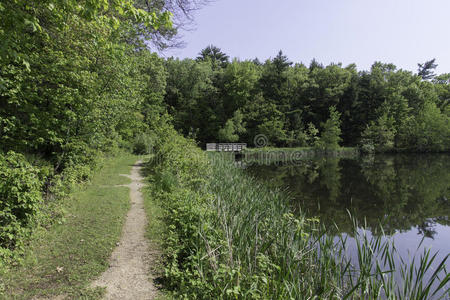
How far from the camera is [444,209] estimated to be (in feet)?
29.6

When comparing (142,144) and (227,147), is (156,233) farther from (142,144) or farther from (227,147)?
(227,147)

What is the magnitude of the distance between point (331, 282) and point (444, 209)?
886cm

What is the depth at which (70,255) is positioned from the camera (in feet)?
12.6

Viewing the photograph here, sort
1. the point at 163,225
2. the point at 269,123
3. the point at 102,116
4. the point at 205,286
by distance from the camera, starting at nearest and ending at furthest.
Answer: the point at 205,286, the point at 163,225, the point at 102,116, the point at 269,123

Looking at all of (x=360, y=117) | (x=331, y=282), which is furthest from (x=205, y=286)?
(x=360, y=117)

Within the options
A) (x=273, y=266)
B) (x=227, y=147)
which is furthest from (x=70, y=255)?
(x=227, y=147)

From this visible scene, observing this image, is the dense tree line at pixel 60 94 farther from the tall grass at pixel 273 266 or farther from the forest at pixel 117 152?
the tall grass at pixel 273 266

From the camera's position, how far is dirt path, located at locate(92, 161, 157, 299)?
3117 mm

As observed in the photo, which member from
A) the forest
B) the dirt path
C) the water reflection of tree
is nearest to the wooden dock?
the forest

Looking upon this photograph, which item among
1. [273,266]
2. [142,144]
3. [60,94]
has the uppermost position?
[60,94]

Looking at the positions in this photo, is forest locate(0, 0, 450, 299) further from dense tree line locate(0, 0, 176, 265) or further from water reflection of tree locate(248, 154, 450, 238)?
water reflection of tree locate(248, 154, 450, 238)

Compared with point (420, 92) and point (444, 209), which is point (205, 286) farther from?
point (420, 92)

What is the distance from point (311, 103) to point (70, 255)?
128 ft

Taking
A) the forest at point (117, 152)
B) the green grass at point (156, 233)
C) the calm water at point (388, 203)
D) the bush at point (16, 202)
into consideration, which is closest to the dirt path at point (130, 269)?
the green grass at point (156, 233)
